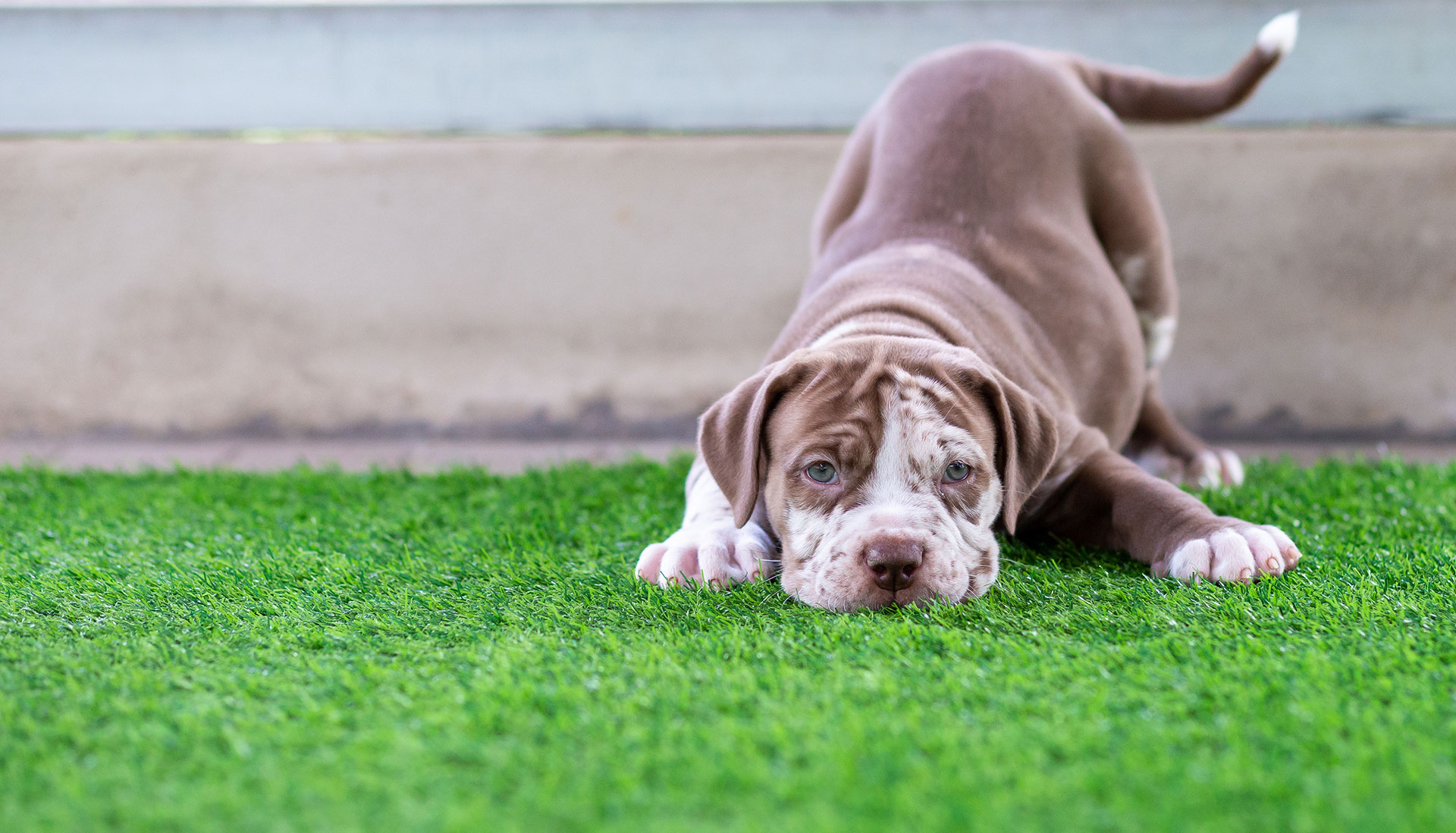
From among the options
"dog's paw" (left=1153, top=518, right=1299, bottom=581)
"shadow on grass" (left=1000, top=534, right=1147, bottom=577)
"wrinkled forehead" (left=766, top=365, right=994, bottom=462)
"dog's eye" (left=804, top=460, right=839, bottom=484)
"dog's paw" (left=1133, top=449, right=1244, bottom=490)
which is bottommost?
"dog's paw" (left=1133, top=449, right=1244, bottom=490)

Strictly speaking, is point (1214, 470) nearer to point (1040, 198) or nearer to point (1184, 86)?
point (1040, 198)

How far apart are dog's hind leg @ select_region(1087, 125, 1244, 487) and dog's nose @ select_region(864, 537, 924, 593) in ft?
5.64

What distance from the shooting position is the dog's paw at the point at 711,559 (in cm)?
264

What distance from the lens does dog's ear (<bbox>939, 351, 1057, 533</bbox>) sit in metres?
2.71

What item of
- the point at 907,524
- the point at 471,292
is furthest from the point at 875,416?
the point at 471,292

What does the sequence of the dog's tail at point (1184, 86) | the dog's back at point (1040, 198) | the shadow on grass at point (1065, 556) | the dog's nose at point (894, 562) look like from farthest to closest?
1. the dog's tail at point (1184, 86)
2. the dog's back at point (1040, 198)
3. the shadow on grass at point (1065, 556)
4. the dog's nose at point (894, 562)

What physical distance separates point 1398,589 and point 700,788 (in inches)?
65.4

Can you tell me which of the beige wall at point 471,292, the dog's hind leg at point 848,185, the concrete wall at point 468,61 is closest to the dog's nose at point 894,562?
the dog's hind leg at point 848,185

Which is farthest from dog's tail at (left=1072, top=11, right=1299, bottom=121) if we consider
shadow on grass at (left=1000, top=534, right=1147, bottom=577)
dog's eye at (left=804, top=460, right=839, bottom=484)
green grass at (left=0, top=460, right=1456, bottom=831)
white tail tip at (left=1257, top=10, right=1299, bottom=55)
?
dog's eye at (left=804, top=460, right=839, bottom=484)

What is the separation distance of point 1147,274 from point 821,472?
1.95m

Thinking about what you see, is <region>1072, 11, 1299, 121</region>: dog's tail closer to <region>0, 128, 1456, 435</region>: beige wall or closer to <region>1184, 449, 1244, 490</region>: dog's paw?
<region>0, 128, 1456, 435</region>: beige wall

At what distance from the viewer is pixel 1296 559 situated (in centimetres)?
262

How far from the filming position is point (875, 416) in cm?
259

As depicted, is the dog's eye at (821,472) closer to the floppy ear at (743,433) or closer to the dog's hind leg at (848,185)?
the floppy ear at (743,433)
